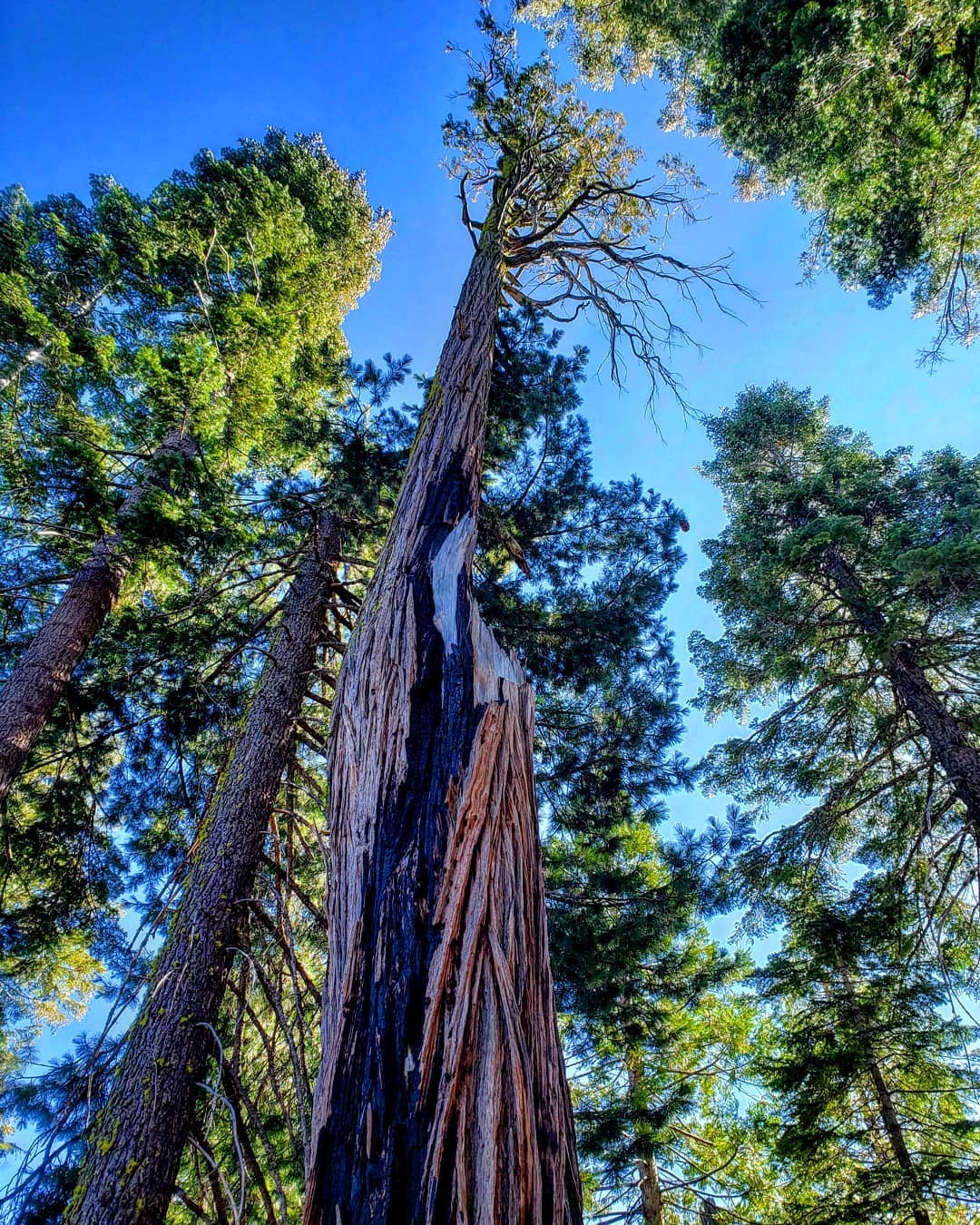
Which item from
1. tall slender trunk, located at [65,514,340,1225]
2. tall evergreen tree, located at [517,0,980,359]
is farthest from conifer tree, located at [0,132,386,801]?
tall evergreen tree, located at [517,0,980,359]

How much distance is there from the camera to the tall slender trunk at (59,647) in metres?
4.22

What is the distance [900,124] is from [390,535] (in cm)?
690

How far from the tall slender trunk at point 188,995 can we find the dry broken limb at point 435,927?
5.59ft

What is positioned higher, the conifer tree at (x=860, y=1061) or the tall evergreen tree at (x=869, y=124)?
the tall evergreen tree at (x=869, y=124)

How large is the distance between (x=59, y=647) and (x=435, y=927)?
504 centimetres

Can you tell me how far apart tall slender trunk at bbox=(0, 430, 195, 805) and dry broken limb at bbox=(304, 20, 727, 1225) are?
366 cm

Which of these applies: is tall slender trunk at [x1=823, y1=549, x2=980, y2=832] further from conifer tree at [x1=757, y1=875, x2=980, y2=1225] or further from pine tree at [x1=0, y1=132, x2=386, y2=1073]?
pine tree at [x1=0, y1=132, x2=386, y2=1073]

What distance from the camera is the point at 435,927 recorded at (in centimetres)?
128

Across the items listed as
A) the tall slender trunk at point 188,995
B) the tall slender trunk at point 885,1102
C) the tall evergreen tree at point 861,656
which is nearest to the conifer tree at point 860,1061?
the tall slender trunk at point 885,1102

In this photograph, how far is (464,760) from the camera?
1540 mm

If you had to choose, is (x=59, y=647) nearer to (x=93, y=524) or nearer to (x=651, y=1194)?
(x=93, y=524)

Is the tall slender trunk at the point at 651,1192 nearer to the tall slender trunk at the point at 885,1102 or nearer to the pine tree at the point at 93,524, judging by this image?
the tall slender trunk at the point at 885,1102

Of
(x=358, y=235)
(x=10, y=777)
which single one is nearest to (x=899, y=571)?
(x=10, y=777)

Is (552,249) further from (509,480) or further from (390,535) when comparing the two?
(390,535)
